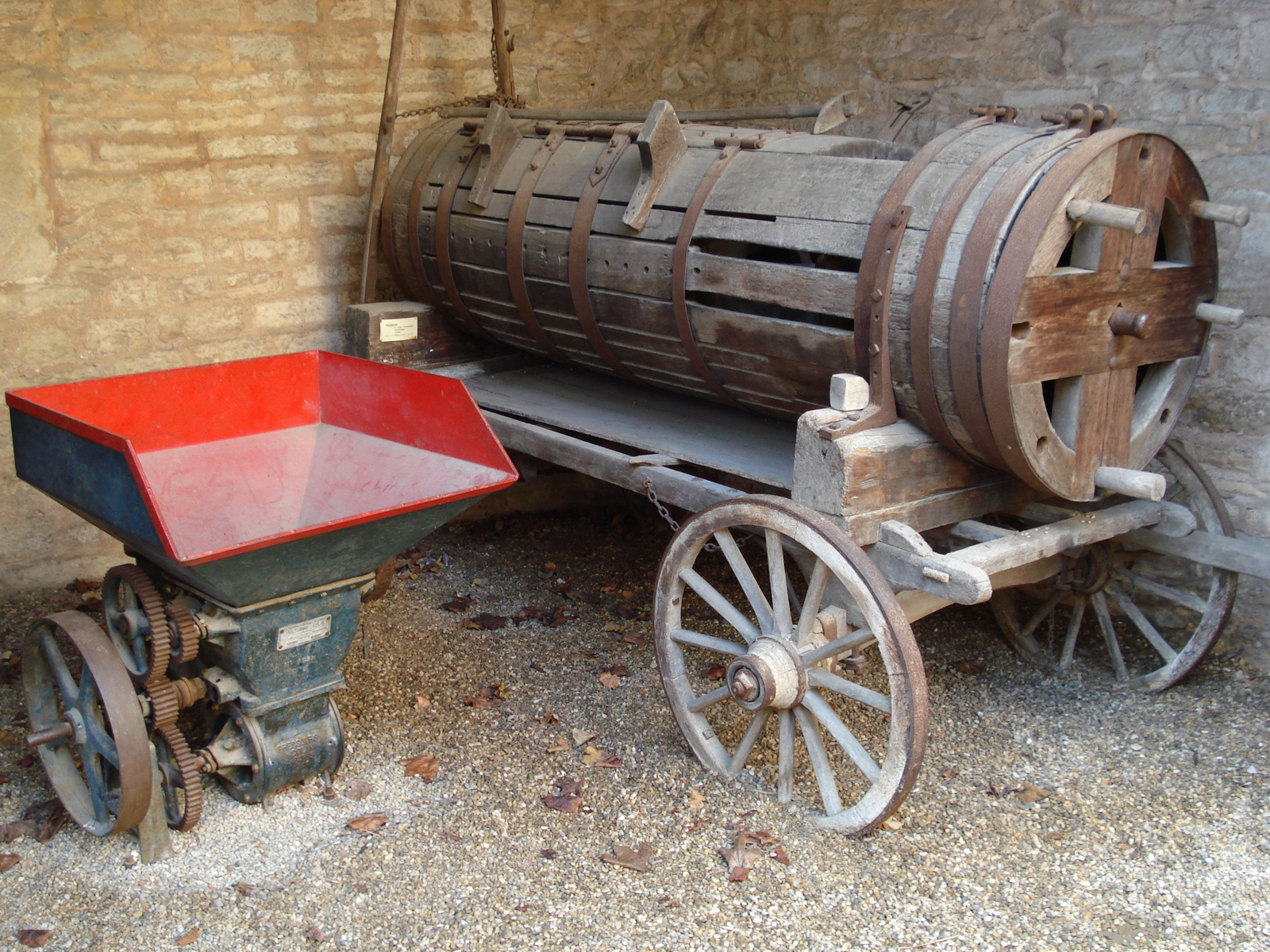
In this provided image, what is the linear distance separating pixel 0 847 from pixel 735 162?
9.73 feet

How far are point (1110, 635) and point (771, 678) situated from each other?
155 cm

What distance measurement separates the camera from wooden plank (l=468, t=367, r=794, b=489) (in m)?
3.62

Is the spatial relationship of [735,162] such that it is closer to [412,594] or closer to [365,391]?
Result: [365,391]

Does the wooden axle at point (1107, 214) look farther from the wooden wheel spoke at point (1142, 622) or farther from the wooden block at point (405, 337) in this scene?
the wooden block at point (405, 337)

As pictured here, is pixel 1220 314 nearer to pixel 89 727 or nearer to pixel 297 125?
pixel 89 727

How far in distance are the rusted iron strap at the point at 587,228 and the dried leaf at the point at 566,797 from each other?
1.55m

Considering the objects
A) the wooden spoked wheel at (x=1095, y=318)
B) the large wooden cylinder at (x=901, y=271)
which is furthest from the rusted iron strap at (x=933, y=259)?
the wooden spoked wheel at (x=1095, y=318)

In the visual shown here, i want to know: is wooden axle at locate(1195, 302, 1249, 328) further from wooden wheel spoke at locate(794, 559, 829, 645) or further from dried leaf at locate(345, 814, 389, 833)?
dried leaf at locate(345, 814, 389, 833)

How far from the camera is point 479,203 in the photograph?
4316 mm

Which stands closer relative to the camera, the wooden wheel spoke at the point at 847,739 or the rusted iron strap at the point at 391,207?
the wooden wheel spoke at the point at 847,739

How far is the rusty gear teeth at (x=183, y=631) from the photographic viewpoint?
295 cm

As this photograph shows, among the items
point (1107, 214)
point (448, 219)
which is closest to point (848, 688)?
point (1107, 214)

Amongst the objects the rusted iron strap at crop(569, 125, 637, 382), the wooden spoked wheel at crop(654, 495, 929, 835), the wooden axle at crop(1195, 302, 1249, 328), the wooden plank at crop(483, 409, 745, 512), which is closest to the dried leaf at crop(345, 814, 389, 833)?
the wooden spoked wheel at crop(654, 495, 929, 835)

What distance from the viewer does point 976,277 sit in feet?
9.14
